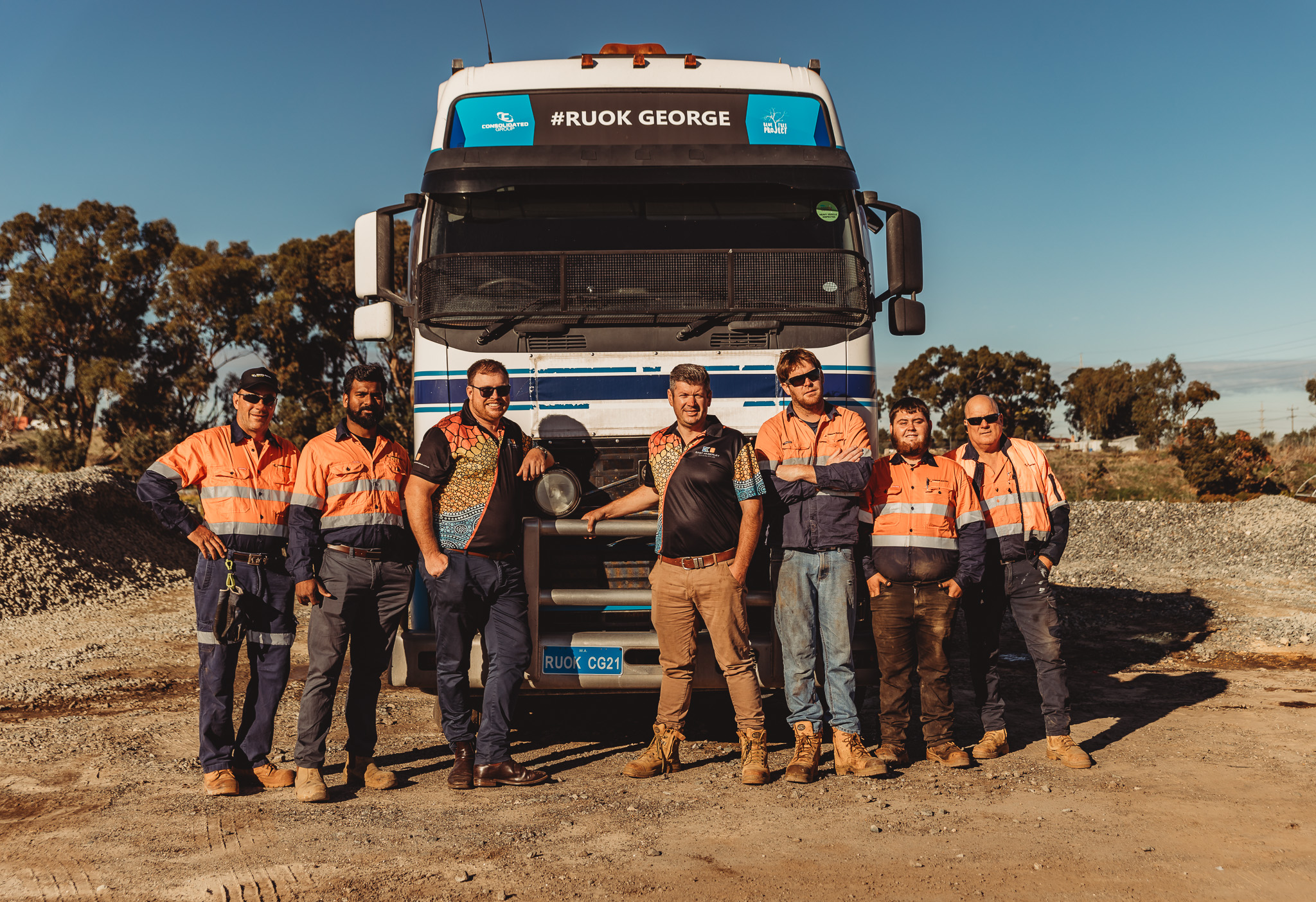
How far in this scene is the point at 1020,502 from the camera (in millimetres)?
5695

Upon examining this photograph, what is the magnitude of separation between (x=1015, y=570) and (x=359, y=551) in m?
3.54

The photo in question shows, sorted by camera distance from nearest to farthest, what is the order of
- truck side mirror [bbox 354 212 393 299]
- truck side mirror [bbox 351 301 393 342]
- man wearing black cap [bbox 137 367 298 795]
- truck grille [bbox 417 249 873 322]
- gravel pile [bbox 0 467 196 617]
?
man wearing black cap [bbox 137 367 298 795] → truck grille [bbox 417 249 873 322] → truck side mirror [bbox 354 212 393 299] → truck side mirror [bbox 351 301 393 342] → gravel pile [bbox 0 467 196 617]

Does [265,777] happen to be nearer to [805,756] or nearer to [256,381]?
[256,381]

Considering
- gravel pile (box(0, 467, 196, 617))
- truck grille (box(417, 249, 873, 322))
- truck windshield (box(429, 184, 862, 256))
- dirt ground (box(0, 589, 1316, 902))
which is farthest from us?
gravel pile (box(0, 467, 196, 617))

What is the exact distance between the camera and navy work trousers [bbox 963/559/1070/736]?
5609mm

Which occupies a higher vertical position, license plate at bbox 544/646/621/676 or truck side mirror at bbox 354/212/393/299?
truck side mirror at bbox 354/212/393/299

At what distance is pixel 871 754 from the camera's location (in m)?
5.45

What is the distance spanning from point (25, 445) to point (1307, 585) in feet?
96.1

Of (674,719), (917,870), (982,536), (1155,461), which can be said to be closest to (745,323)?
(982,536)

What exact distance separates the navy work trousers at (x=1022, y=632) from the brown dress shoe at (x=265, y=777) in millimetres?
3740

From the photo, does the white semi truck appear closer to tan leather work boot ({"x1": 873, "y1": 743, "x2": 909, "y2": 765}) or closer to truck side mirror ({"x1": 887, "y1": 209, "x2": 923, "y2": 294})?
truck side mirror ({"x1": 887, "y1": 209, "x2": 923, "y2": 294})

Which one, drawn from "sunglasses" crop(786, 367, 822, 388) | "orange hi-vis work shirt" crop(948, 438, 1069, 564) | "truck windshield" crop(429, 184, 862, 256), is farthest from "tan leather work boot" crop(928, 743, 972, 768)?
"truck windshield" crop(429, 184, 862, 256)

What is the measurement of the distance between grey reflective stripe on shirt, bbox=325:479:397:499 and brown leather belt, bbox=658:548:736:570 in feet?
4.99

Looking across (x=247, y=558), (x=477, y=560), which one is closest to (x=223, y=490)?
(x=247, y=558)
